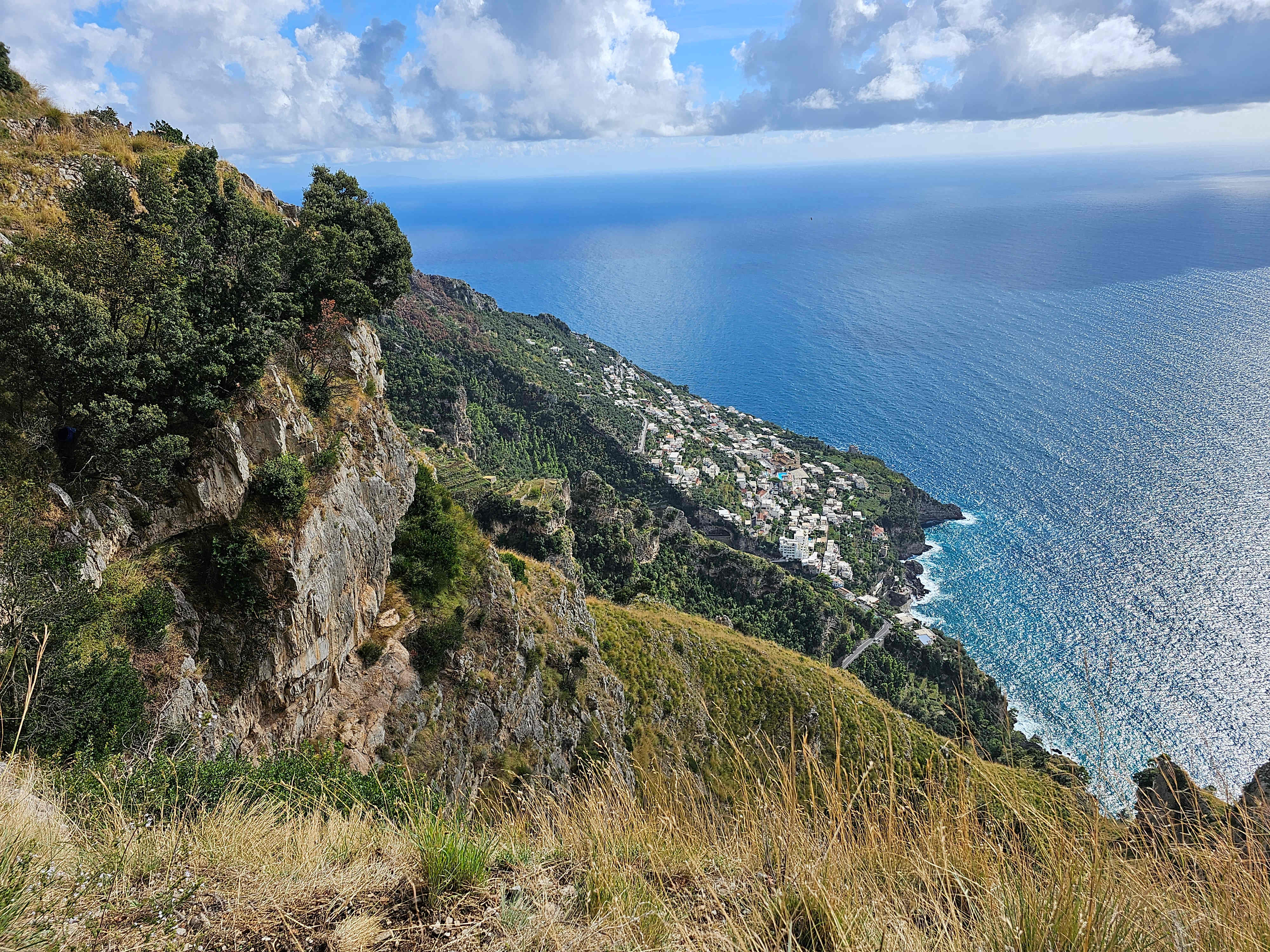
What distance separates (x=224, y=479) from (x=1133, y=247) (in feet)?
687

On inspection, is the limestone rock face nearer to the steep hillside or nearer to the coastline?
the steep hillside

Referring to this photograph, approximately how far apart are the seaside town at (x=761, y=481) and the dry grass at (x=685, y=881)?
58641 millimetres

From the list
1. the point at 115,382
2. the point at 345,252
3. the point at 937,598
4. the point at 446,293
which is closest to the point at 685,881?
the point at 115,382

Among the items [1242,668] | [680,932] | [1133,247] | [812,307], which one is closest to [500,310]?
[812,307]

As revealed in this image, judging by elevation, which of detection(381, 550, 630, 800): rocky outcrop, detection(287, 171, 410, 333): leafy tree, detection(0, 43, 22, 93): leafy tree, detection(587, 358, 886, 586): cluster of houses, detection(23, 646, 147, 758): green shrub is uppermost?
detection(0, 43, 22, 93): leafy tree

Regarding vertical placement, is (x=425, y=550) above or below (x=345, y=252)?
below

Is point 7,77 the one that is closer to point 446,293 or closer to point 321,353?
point 321,353

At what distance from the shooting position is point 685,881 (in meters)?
4.08

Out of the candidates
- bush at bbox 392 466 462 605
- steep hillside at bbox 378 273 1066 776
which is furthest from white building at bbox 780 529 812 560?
bush at bbox 392 466 462 605

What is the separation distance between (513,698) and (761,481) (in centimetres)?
6439

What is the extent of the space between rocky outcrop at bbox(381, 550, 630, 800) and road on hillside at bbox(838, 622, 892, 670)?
98.7ft

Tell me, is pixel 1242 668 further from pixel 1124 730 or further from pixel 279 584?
pixel 279 584

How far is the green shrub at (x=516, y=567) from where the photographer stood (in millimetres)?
23938

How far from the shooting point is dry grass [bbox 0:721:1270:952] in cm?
307
